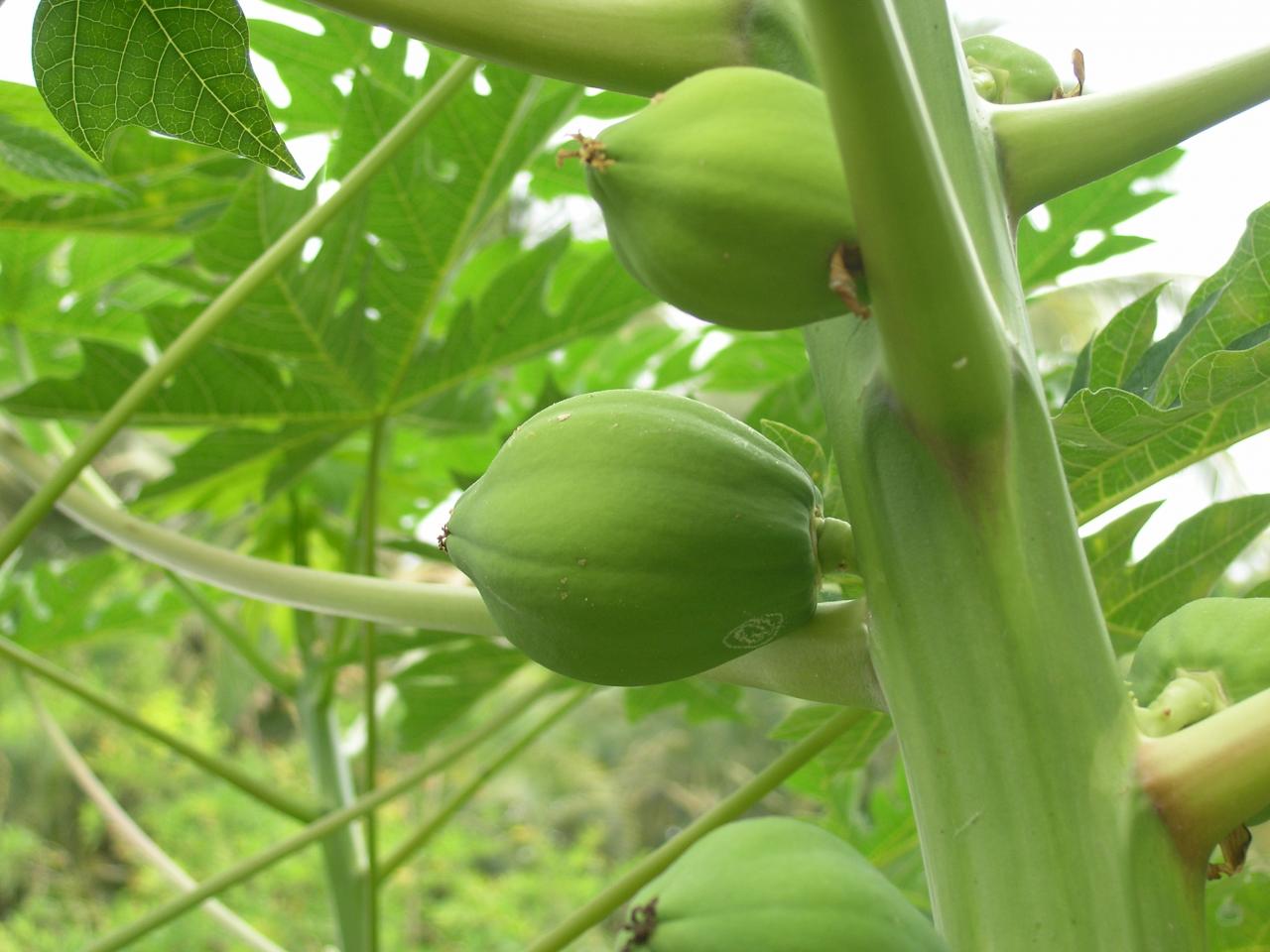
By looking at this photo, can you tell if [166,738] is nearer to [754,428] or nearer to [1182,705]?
[754,428]

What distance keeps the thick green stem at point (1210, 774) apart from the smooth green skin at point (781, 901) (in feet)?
0.35

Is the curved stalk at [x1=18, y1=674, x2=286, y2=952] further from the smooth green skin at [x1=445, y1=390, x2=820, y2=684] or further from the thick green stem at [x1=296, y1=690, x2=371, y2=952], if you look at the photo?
the smooth green skin at [x1=445, y1=390, x2=820, y2=684]

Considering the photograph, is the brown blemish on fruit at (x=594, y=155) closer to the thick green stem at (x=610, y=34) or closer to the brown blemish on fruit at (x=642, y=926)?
the thick green stem at (x=610, y=34)

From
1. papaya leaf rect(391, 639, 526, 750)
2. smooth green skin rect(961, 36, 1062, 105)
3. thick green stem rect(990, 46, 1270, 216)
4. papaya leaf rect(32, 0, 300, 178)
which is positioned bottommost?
thick green stem rect(990, 46, 1270, 216)

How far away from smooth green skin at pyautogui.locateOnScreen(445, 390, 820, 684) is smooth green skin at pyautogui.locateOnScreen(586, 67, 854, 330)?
0.31ft

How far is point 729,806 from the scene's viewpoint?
879 millimetres

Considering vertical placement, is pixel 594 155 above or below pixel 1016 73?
below

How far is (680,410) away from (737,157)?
16 cm

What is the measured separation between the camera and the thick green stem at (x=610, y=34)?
1.81 feet

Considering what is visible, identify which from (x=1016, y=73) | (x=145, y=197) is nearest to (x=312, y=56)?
(x=145, y=197)

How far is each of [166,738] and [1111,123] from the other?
1107 millimetres

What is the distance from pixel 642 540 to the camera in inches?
21.6

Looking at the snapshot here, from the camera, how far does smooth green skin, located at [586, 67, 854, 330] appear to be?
0.46 meters

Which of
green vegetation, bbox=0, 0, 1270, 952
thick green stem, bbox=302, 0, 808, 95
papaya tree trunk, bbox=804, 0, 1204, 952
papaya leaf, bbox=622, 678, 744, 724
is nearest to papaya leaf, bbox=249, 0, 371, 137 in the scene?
green vegetation, bbox=0, 0, 1270, 952
